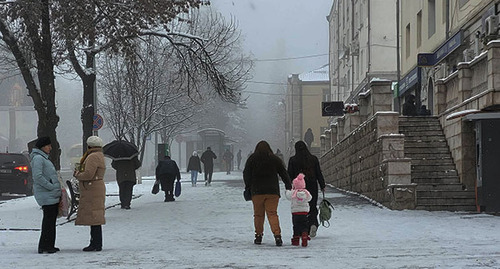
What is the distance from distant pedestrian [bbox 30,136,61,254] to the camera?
35.1 feet

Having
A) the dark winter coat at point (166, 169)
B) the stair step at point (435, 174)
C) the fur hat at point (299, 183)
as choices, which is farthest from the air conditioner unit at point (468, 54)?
the fur hat at point (299, 183)

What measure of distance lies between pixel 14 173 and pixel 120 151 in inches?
344

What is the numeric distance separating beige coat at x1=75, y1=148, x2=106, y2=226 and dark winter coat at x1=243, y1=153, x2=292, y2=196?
88.6 inches

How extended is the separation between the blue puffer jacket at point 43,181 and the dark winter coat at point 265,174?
112 inches

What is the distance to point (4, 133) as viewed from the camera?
4505 inches

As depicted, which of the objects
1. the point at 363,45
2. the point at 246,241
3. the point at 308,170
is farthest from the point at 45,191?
the point at 363,45

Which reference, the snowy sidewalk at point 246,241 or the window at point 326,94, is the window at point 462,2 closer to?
the snowy sidewalk at point 246,241

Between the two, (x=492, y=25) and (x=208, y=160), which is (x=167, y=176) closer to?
(x=492, y=25)

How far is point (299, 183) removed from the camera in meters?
11.9

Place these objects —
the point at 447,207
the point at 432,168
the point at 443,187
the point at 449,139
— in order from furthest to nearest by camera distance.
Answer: the point at 449,139 < the point at 432,168 < the point at 443,187 < the point at 447,207

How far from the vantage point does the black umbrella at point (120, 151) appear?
2080 cm

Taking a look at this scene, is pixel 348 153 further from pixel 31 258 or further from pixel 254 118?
pixel 254 118

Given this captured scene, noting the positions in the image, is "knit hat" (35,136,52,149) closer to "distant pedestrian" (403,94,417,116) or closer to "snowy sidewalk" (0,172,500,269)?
"snowy sidewalk" (0,172,500,269)

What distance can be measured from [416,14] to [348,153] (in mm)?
10736
